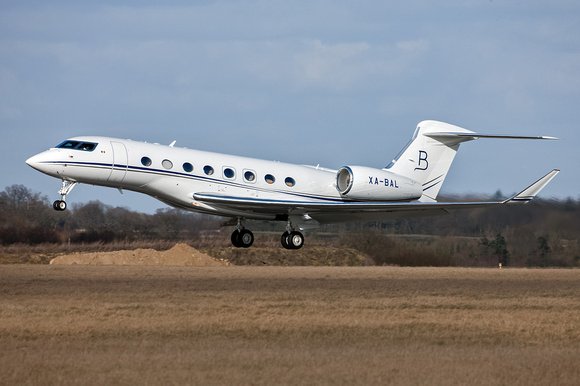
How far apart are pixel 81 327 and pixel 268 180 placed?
1761cm

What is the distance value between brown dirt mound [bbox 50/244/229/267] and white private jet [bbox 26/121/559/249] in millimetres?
1462

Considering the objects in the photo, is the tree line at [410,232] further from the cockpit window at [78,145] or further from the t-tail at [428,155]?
the cockpit window at [78,145]

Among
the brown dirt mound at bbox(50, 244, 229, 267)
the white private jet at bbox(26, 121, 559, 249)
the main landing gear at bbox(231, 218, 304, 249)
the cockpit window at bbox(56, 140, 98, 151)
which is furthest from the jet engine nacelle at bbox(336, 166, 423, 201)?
the cockpit window at bbox(56, 140, 98, 151)

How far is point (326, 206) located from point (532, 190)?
659 centimetres

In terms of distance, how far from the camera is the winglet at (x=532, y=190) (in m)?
27.4

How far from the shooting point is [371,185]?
3222cm

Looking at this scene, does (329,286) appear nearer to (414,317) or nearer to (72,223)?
(414,317)

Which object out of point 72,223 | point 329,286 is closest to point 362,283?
point 329,286

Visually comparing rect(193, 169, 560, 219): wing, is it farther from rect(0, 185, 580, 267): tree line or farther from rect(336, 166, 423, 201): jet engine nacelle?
rect(0, 185, 580, 267): tree line

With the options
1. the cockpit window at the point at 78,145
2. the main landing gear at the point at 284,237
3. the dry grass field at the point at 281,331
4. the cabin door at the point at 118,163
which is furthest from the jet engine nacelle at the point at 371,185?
the dry grass field at the point at 281,331

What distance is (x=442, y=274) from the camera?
25750 millimetres

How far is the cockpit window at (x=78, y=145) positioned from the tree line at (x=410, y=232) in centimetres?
791

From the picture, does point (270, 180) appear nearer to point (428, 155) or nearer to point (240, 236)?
point (240, 236)

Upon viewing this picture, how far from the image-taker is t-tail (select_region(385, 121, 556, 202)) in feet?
111
